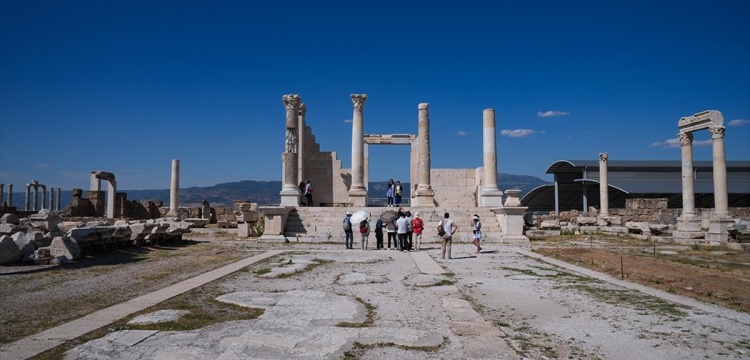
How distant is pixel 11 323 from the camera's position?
22.8 feet

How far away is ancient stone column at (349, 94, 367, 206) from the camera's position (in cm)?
2977

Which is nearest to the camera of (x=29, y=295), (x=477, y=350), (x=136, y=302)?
(x=477, y=350)

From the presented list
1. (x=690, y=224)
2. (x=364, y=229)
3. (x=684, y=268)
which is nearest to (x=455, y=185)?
(x=690, y=224)

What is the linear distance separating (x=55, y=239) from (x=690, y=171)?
97.9ft

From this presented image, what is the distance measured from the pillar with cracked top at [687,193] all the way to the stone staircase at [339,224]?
416 inches

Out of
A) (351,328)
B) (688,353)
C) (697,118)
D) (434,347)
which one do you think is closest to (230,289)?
(351,328)

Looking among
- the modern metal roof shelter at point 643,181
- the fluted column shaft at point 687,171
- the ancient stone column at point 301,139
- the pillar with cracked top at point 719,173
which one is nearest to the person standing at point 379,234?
the ancient stone column at point 301,139

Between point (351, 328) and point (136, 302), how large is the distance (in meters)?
3.83

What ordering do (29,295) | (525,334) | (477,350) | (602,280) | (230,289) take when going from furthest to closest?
1. (602,280)
2. (230,289)
3. (29,295)
4. (525,334)
5. (477,350)

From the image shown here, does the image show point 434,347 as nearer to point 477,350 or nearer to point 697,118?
point 477,350

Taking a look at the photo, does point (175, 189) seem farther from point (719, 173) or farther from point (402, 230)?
point (719, 173)

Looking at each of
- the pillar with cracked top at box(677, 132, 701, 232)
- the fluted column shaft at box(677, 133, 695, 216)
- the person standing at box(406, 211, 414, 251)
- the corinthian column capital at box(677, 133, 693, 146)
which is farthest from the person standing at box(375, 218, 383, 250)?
the corinthian column capital at box(677, 133, 693, 146)

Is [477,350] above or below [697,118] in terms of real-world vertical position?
below

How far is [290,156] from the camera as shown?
2662cm
